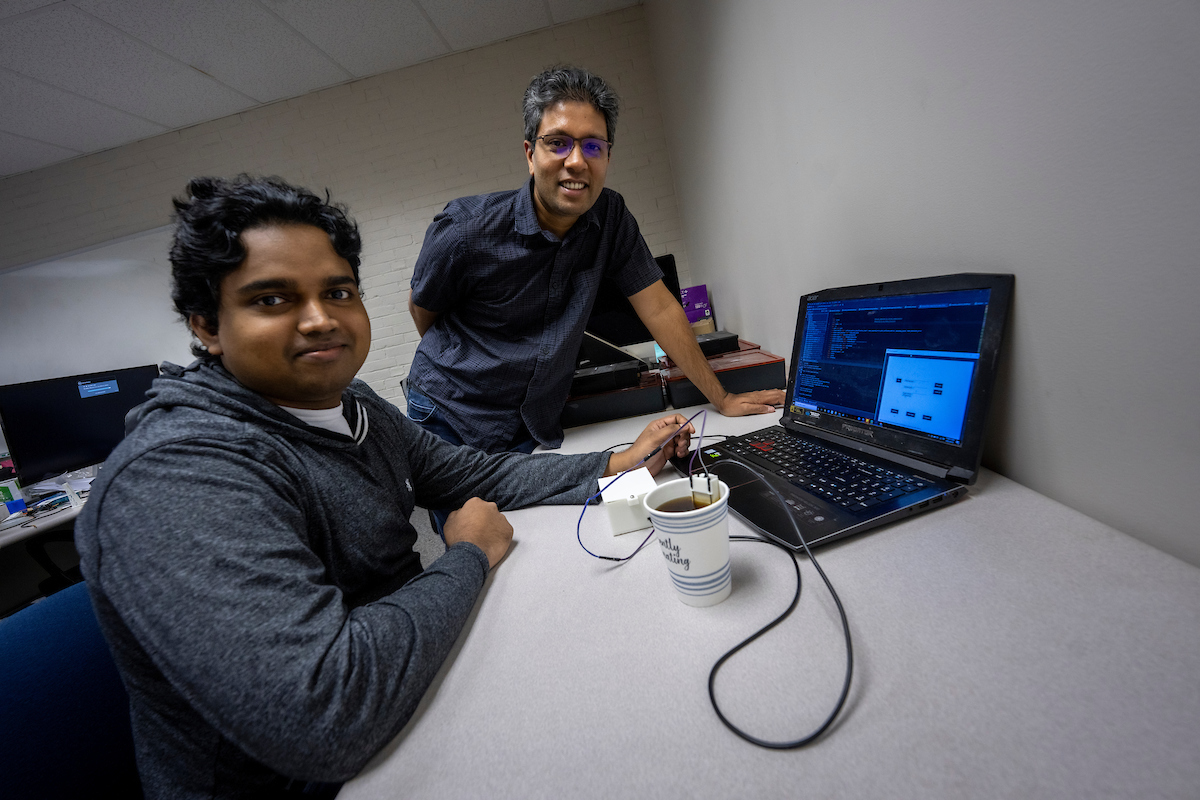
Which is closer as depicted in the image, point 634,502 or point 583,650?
point 583,650

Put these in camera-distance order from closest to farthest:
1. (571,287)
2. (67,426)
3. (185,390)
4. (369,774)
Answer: (369,774)
(185,390)
(571,287)
(67,426)

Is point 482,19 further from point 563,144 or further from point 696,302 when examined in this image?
point 563,144

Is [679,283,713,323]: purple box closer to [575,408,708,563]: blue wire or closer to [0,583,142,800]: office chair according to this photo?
[575,408,708,563]: blue wire

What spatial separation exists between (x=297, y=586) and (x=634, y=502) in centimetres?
45

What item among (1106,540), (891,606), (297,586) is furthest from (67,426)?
(1106,540)

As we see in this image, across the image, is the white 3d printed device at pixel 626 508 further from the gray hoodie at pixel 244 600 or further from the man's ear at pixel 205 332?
the man's ear at pixel 205 332

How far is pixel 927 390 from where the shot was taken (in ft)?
2.38

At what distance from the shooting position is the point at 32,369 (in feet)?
12.1

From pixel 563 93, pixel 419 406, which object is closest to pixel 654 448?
pixel 419 406

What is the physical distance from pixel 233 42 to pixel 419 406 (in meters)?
2.65

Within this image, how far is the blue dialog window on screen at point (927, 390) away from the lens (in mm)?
672

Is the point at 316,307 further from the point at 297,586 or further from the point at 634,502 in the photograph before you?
the point at 634,502

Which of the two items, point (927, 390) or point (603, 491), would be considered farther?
point (603, 491)

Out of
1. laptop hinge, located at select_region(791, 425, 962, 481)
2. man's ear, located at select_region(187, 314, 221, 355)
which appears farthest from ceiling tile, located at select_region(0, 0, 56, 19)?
laptop hinge, located at select_region(791, 425, 962, 481)
